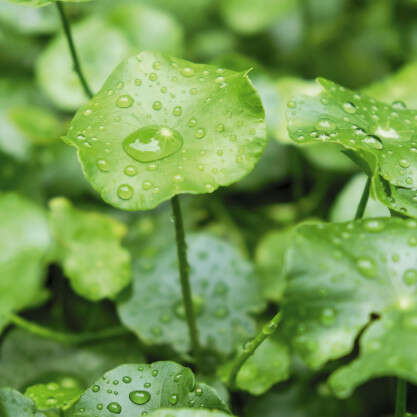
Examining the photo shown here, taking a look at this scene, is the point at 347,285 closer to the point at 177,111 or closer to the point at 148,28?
the point at 177,111

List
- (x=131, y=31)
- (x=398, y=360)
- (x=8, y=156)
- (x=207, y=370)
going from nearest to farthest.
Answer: (x=398, y=360)
(x=207, y=370)
(x=8, y=156)
(x=131, y=31)

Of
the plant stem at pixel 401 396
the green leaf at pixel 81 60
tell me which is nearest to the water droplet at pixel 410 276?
the plant stem at pixel 401 396

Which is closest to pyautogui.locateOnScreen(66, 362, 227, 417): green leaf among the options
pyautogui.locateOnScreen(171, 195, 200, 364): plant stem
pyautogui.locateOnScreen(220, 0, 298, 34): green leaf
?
pyautogui.locateOnScreen(171, 195, 200, 364): plant stem

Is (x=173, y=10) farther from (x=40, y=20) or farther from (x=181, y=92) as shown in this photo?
(x=181, y=92)

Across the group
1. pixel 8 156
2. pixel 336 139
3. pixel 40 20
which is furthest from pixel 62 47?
pixel 336 139

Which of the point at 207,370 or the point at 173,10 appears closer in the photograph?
the point at 207,370

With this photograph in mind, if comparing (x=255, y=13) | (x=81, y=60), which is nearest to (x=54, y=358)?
(x=81, y=60)

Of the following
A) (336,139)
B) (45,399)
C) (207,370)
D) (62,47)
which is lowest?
(207,370)

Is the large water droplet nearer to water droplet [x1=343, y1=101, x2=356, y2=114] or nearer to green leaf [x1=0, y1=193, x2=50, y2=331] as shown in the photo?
water droplet [x1=343, y1=101, x2=356, y2=114]
